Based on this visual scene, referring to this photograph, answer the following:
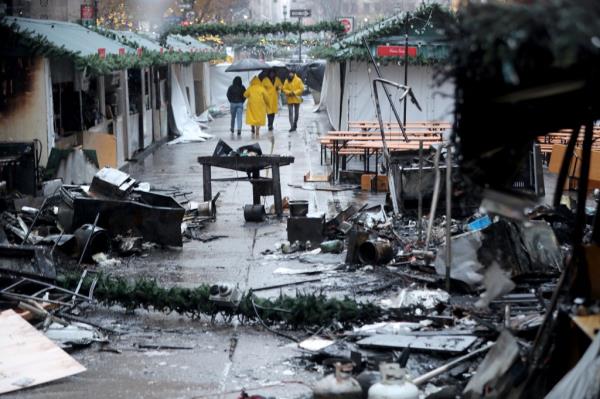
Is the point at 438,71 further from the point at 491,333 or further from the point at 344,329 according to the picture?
the point at 344,329

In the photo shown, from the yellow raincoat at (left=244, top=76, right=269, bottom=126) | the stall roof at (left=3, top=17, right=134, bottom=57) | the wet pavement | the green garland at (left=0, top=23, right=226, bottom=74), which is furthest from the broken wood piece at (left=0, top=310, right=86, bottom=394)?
the yellow raincoat at (left=244, top=76, right=269, bottom=126)

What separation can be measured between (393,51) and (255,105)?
275 inches

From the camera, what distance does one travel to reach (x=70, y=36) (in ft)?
66.0

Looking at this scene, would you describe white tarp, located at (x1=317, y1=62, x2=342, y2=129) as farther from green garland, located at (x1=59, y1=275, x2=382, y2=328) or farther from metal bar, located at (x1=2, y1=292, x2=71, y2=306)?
metal bar, located at (x1=2, y1=292, x2=71, y2=306)

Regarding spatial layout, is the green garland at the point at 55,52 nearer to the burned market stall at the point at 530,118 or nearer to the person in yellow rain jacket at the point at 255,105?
the person in yellow rain jacket at the point at 255,105

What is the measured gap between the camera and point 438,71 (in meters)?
5.36

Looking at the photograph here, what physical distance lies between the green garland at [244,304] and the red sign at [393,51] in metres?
14.6

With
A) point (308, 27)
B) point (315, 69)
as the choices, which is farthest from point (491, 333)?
point (315, 69)

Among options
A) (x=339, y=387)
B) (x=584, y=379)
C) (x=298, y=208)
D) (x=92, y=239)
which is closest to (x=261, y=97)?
(x=298, y=208)

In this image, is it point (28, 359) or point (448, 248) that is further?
point (448, 248)

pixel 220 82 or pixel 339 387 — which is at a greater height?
pixel 220 82

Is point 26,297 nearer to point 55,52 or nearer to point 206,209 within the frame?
point 206,209

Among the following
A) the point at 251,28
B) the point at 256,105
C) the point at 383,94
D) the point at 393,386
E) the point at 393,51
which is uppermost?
the point at 251,28

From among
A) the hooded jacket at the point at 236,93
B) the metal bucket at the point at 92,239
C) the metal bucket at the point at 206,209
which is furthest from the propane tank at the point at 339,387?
the hooded jacket at the point at 236,93
